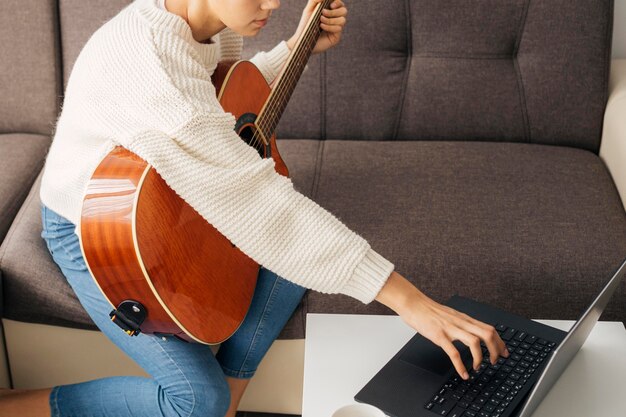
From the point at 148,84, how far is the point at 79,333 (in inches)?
24.7

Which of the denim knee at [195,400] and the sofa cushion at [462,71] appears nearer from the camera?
the denim knee at [195,400]

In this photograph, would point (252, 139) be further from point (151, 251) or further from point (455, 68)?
Result: point (455, 68)

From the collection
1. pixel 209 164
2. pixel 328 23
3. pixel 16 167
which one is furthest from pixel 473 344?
pixel 16 167

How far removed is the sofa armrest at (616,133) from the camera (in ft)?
5.49

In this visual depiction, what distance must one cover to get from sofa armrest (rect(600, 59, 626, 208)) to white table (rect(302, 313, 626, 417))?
1.91 feet

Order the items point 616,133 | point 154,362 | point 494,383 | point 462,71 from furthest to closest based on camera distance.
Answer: point 462,71 → point 616,133 → point 154,362 → point 494,383

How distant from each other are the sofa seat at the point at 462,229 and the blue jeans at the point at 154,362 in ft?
0.33

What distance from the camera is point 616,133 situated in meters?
1.73

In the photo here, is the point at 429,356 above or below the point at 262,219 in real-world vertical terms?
below

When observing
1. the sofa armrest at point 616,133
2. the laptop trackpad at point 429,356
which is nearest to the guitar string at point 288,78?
the laptop trackpad at point 429,356

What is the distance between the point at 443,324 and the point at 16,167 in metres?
1.16

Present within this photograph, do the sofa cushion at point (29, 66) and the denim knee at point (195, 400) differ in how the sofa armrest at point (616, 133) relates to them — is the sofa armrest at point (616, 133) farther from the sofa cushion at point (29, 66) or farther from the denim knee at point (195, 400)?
the sofa cushion at point (29, 66)

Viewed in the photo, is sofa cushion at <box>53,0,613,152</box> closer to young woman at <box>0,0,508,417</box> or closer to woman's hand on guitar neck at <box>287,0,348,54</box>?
woman's hand on guitar neck at <box>287,0,348,54</box>

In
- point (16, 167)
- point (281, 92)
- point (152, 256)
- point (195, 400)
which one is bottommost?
point (195, 400)
